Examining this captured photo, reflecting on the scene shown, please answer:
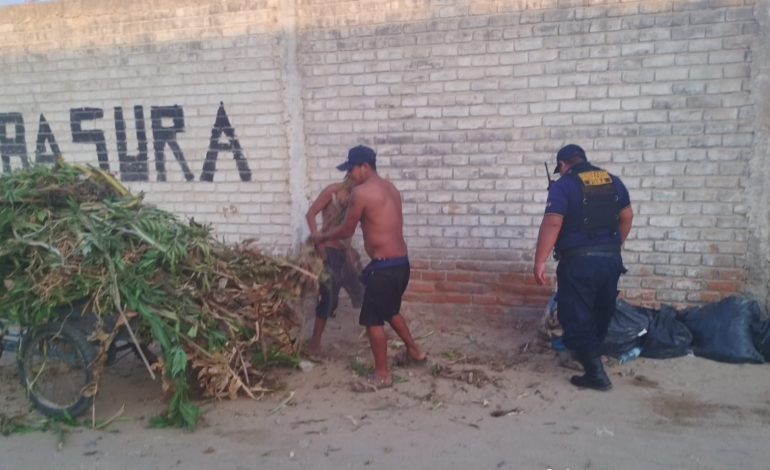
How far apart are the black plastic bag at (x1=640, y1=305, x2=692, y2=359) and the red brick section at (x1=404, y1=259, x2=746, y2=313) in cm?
45

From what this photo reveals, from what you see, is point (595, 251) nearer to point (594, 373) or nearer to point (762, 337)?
point (594, 373)

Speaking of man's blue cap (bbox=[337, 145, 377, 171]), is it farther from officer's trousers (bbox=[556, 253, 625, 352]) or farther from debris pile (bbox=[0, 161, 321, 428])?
officer's trousers (bbox=[556, 253, 625, 352])

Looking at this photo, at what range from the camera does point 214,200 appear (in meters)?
6.89

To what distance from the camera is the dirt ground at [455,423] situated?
11.9 ft

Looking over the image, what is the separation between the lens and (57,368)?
13.8ft

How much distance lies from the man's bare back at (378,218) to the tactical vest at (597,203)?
4.32ft

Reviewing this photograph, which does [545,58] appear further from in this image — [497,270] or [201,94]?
[201,94]

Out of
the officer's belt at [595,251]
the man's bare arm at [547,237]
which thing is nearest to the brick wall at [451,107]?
the officer's belt at [595,251]

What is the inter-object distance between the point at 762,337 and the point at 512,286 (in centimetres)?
205

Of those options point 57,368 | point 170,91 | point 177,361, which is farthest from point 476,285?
point 170,91

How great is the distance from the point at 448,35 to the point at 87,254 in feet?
12.0

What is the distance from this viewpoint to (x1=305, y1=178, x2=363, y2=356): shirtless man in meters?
5.32

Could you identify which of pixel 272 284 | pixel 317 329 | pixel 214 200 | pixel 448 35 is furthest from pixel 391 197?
pixel 214 200

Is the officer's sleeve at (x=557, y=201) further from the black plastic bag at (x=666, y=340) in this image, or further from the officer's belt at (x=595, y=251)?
the black plastic bag at (x=666, y=340)
